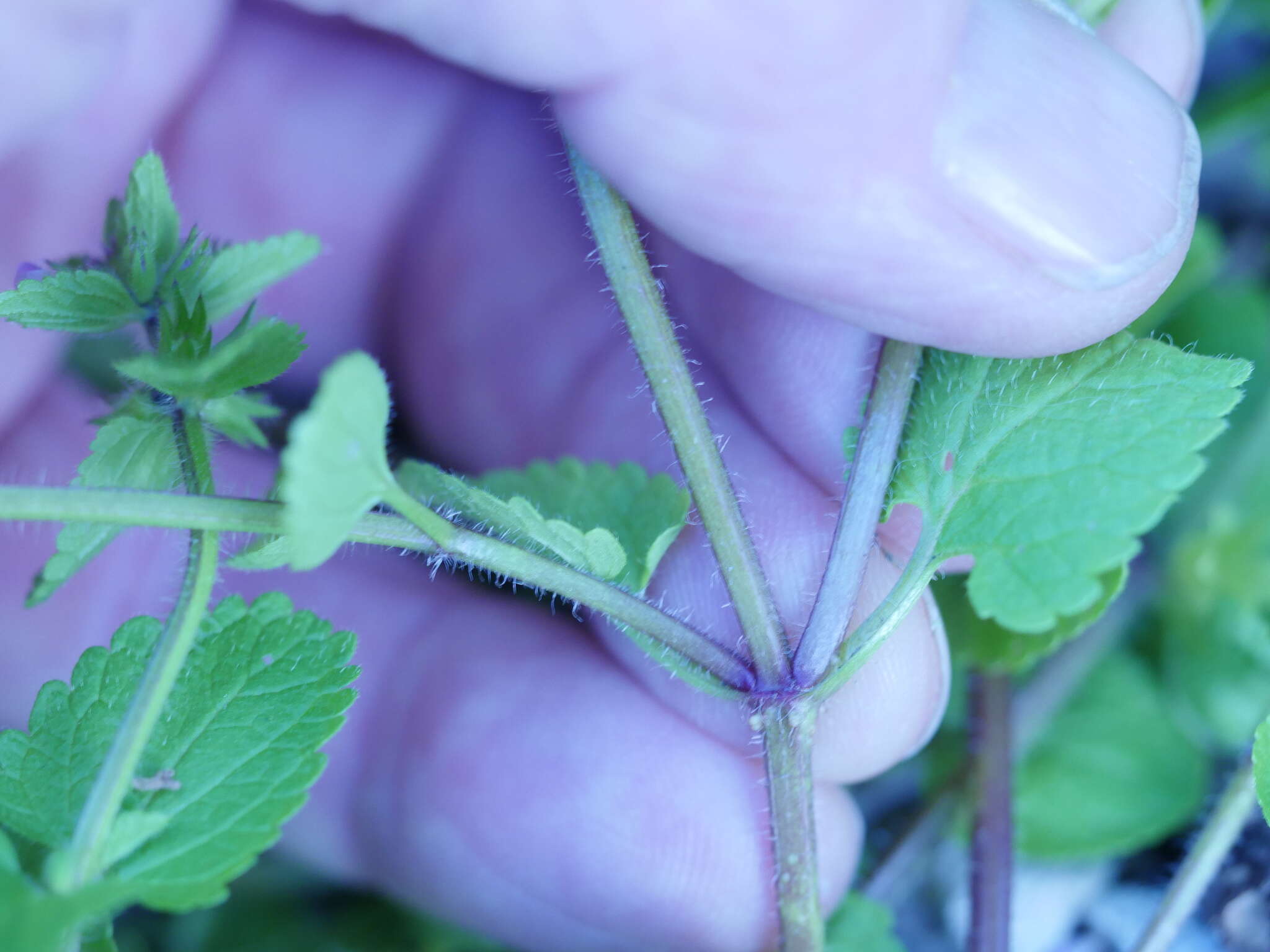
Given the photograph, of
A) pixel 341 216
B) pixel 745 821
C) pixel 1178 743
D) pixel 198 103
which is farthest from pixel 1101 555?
pixel 198 103

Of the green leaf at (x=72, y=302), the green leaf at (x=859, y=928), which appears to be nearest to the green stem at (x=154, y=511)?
the green leaf at (x=72, y=302)

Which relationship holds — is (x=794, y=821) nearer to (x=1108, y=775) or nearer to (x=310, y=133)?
(x=1108, y=775)

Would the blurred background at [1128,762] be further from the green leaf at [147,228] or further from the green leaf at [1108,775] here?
the green leaf at [147,228]

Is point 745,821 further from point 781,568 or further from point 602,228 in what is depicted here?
point 602,228

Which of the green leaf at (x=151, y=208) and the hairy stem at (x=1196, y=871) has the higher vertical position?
the green leaf at (x=151, y=208)

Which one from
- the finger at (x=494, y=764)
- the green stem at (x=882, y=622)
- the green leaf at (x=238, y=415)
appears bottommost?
the finger at (x=494, y=764)

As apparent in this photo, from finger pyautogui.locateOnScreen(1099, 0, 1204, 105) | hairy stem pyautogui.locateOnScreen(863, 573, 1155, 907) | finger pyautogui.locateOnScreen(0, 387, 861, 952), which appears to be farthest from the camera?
hairy stem pyautogui.locateOnScreen(863, 573, 1155, 907)

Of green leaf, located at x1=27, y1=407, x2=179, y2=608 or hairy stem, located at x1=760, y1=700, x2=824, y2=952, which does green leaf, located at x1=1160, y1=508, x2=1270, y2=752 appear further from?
green leaf, located at x1=27, y1=407, x2=179, y2=608

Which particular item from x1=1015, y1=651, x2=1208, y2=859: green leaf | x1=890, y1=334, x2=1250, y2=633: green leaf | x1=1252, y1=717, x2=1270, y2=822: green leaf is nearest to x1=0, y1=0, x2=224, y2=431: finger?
x1=890, y1=334, x2=1250, y2=633: green leaf
